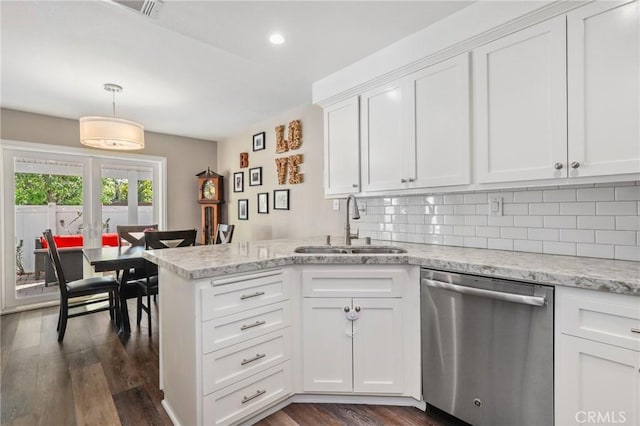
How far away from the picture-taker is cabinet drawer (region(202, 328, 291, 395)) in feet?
4.91

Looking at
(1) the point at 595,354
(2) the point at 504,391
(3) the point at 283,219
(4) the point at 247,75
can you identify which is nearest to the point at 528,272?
(1) the point at 595,354

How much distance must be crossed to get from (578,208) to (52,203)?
206 inches

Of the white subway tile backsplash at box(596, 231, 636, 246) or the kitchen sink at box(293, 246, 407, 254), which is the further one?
the kitchen sink at box(293, 246, 407, 254)

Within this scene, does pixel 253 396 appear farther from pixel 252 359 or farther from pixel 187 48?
pixel 187 48

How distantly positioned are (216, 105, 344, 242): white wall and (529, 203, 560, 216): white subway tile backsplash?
5.38 feet

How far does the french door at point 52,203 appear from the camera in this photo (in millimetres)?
3600

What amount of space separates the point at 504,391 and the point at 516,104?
1.43 m

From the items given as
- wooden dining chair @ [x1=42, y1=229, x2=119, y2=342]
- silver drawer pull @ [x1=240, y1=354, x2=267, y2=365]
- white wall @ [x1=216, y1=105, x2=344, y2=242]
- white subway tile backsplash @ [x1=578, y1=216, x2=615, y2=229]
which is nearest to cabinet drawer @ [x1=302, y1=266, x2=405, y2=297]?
silver drawer pull @ [x1=240, y1=354, x2=267, y2=365]

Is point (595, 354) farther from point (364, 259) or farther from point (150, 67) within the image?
point (150, 67)

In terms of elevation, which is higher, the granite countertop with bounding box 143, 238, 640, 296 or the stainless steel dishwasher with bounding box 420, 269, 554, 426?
the granite countertop with bounding box 143, 238, 640, 296

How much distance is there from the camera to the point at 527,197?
73.9 inches

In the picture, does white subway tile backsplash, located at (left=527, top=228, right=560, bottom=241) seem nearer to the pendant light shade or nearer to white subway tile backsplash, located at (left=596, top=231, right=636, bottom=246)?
white subway tile backsplash, located at (left=596, top=231, right=636, bottom=246)

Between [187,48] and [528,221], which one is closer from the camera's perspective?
[528,221]

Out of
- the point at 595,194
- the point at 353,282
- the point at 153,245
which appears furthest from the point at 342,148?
the point at 153,245
